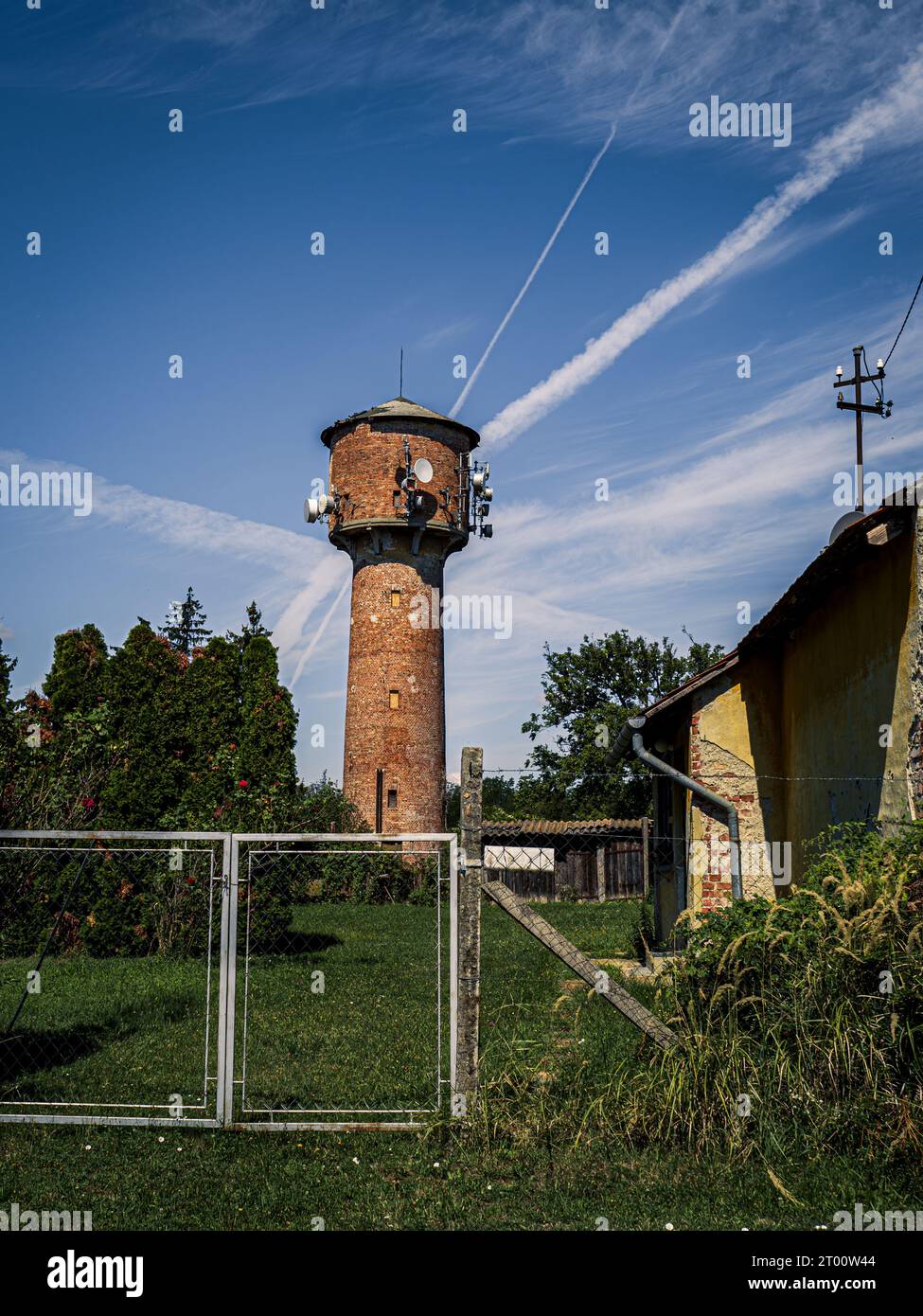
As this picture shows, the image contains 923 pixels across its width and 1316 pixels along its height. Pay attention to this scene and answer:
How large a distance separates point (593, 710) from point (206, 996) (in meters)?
40.1

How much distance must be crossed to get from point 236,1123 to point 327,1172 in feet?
3.27

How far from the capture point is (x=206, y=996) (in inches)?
336

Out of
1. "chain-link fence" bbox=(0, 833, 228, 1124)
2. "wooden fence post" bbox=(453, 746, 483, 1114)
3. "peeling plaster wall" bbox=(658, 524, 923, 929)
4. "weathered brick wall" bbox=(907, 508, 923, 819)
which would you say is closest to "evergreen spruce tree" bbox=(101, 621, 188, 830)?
"chain-link fence" bbox=(0, 833, 228, 1124)

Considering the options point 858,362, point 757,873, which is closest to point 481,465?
point 858,362

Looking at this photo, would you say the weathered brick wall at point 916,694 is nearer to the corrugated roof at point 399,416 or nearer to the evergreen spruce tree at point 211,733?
the evergreen spruce tree at point 211,733

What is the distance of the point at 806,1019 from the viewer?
627cm

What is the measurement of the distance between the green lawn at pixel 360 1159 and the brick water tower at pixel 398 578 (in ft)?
68.1

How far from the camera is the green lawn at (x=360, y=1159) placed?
532cm

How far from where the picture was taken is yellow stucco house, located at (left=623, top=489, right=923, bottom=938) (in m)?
7.72

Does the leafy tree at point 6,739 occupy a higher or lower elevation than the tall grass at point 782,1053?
higher

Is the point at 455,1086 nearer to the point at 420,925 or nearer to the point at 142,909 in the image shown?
the point at 142,909

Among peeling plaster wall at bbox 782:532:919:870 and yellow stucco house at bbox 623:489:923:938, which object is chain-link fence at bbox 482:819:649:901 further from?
peeling plaster wall at bbox 782:532:919:870

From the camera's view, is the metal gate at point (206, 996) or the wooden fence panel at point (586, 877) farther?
the wooden fence panel at point (586, 877)

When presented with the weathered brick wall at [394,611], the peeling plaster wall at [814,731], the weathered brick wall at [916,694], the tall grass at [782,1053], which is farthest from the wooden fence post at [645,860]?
the weathered brick wall at [394,611]
